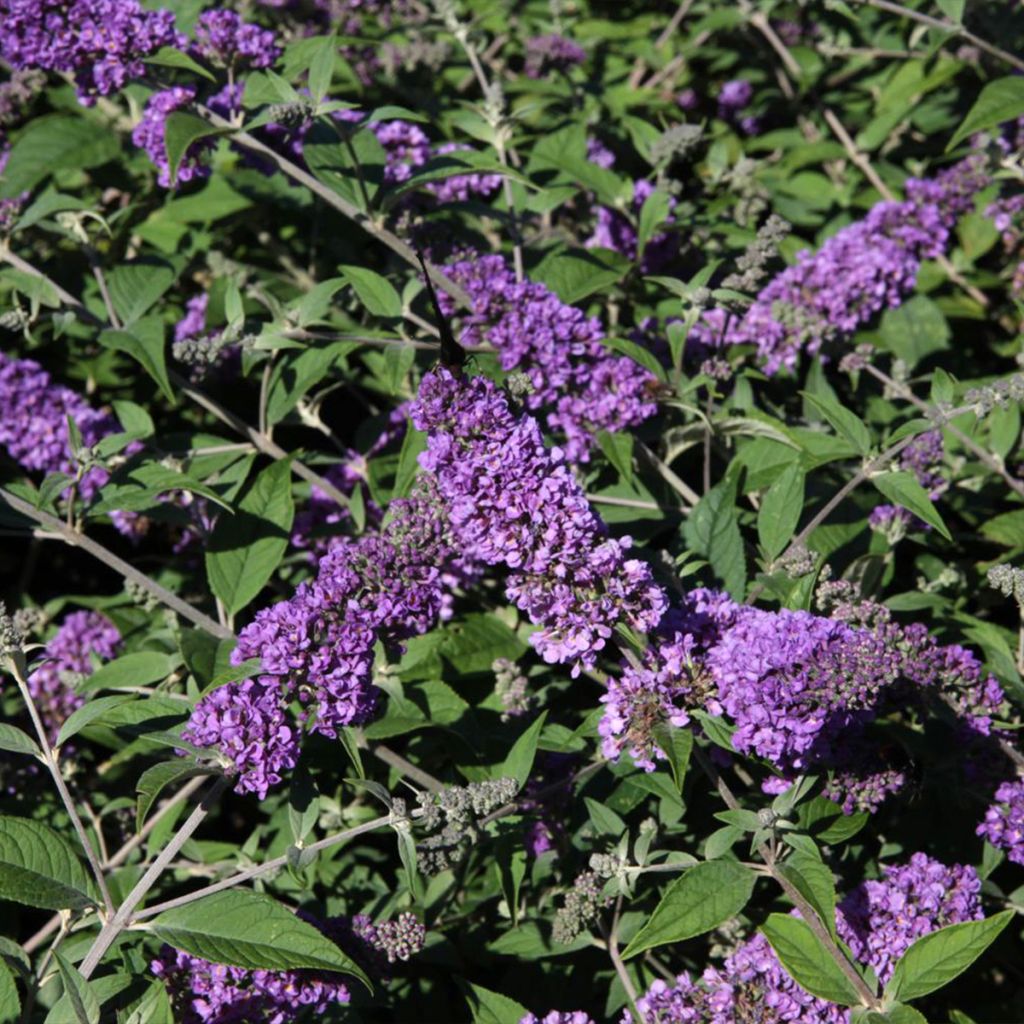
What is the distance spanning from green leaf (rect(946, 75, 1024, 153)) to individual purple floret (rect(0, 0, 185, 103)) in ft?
11.0

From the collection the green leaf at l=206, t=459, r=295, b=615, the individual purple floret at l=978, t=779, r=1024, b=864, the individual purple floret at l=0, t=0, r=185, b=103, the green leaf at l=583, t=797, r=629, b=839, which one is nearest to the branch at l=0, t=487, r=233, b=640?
the green leaf at l=206, t=459, r=295, b=615

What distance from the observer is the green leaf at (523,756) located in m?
3.54

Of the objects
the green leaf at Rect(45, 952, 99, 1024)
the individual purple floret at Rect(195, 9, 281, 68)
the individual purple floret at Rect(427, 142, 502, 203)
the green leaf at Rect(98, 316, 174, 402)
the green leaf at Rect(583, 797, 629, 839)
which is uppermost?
the individual purple floret at Rect(195, 9, 281, 68)

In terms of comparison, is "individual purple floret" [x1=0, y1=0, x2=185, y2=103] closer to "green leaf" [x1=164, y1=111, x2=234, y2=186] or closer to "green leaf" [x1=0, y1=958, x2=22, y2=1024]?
"green leaf" [x1=164, y1=111, x2=234, y2=186]

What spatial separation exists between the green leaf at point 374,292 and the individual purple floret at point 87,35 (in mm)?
1248

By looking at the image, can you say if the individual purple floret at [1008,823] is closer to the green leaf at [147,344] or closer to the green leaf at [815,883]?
the green leaf at [815,883]

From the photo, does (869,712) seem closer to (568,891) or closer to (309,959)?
(568,891)

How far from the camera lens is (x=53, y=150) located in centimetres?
588

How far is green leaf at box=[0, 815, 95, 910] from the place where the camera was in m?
3.14

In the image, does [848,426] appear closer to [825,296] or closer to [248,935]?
[825,296]

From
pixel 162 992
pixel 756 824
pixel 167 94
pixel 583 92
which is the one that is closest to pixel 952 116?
pixel 583 92

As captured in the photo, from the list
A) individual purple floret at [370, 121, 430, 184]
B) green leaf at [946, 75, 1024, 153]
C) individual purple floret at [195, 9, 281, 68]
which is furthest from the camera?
individual purple floret at [370, 121, 430, 184]

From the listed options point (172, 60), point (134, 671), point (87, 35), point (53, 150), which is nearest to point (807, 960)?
point (134, 671)

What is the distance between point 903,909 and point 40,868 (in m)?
2.55
